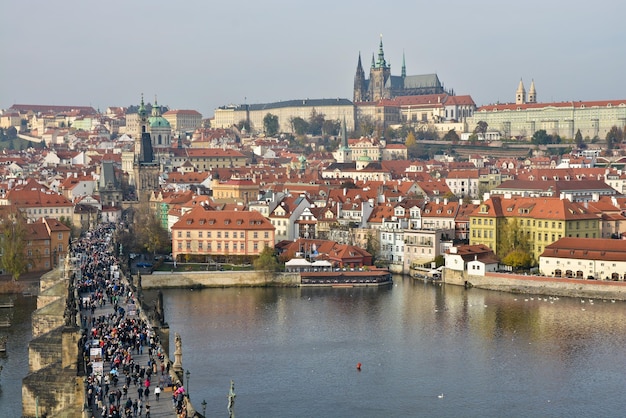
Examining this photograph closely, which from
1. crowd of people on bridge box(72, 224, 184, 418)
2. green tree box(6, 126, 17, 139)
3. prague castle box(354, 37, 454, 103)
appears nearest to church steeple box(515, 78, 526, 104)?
prague castle box(354, 37, 454, 103)

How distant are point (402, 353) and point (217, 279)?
46.9 feet

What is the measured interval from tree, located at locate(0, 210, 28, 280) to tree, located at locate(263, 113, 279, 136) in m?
89.2

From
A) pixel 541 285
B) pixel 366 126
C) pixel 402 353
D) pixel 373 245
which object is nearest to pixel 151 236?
pixel 373 245

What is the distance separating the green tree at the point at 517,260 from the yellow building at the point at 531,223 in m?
1.29

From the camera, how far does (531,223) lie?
154ft

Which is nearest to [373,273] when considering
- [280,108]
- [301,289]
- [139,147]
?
[301,289]

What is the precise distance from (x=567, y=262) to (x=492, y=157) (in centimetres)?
Result: 6133

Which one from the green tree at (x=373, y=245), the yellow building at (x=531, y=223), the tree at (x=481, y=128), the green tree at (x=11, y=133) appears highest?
the green tree at (x=11, y=133)

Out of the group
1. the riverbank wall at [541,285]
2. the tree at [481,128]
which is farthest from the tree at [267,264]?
the tree at [481,128]

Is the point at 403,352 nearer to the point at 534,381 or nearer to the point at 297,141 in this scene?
the point at 534,381

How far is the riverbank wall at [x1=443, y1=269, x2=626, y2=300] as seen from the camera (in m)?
39.7

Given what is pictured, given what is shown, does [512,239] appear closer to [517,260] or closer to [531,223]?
[531,223]

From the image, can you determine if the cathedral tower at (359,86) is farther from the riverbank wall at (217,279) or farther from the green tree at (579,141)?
the riverbank wall at (217,279)

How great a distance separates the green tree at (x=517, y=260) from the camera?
44356 millimetres
